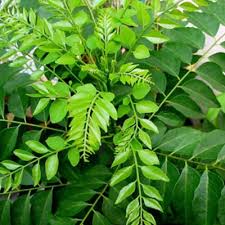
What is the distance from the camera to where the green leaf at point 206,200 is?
0.62 metres

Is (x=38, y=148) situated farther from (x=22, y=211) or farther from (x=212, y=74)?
(x=212, y=74)

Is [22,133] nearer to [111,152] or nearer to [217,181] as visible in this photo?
[111,152]

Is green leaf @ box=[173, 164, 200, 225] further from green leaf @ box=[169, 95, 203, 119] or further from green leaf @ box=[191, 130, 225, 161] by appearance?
green leaf @ box=[169, 95, 203, 119]

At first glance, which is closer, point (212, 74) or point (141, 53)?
point (141, 53)

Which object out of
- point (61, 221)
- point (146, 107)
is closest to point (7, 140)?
point (61, 221)

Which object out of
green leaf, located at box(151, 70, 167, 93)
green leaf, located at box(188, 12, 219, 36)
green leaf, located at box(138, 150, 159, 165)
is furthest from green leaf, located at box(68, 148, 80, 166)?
green leaf, located at box(188, 12, 219, 36)

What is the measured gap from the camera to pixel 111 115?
54cm

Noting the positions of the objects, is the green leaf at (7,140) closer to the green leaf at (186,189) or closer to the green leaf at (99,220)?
the green leaf at (99,220)

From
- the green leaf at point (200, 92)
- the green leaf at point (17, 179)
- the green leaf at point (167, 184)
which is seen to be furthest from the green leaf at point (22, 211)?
the green leaf at point (200, 92)

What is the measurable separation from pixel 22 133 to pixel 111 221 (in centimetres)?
24

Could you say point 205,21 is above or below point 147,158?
above

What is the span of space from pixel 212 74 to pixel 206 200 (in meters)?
0.23

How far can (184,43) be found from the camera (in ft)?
2.40

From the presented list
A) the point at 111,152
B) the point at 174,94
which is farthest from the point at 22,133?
the point at 174,94
